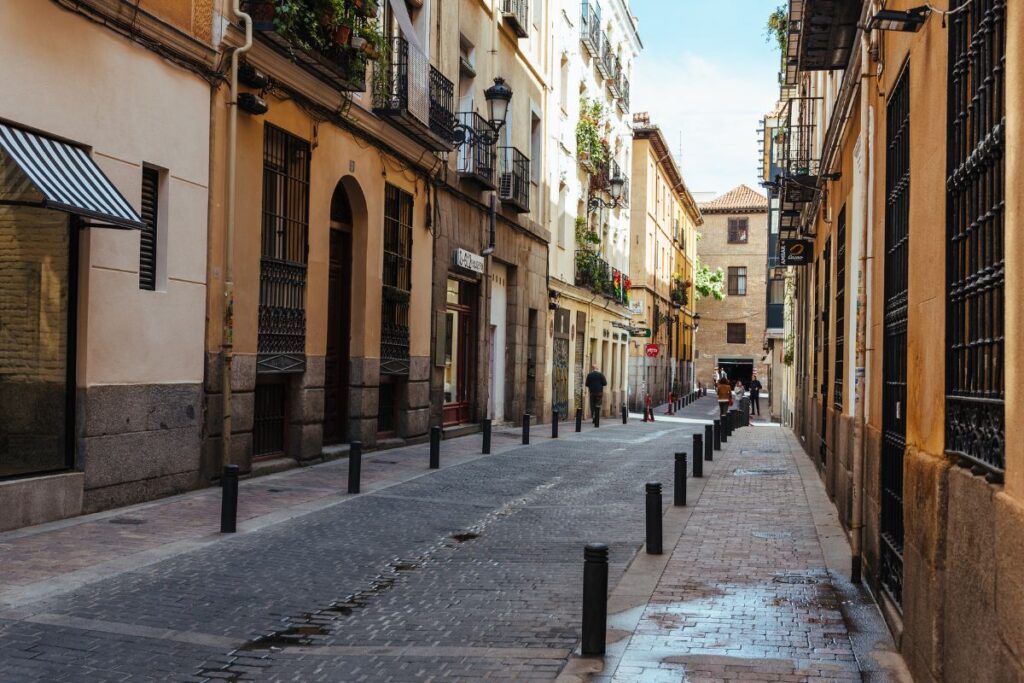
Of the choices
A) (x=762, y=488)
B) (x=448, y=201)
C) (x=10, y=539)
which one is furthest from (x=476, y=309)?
(x=10, y=539)

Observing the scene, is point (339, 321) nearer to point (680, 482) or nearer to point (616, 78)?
point (680, 482)

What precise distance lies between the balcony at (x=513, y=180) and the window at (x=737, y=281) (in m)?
53.5

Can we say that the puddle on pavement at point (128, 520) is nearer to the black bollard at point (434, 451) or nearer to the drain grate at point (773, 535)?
the drain grate at point (773, 535)

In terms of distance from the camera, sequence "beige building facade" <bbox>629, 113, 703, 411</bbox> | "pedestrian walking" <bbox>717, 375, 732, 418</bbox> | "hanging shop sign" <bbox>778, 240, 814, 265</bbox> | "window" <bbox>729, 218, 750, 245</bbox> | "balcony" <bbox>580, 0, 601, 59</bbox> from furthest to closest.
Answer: "window" <bbox>729, 218, 750, 245</bbox> < "beige building facade" <bbox>629, 113, 703, 411</bbox> < "pedestrian walking" <bbox>717, 375, 732, 418</bbox> < "balcony" <bbox>580, 0, 601, 59</bbox> < "hanging shop sign" <bbox>778, 240, 814, 265</bbox>

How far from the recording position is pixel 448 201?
21969 millimetres

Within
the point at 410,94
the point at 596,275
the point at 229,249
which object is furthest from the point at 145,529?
the point at 596,275

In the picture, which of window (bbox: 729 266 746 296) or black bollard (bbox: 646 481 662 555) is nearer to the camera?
black bollard (bbox: 646 481 662 555)

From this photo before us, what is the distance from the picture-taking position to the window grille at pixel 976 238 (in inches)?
165

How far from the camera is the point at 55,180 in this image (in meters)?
9.43

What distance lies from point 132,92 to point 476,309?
45.6ft

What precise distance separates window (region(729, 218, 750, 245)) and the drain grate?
6934cm

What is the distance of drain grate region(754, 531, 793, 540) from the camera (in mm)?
10539

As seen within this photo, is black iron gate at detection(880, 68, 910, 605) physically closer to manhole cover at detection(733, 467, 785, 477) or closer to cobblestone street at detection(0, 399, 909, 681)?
cobblestone street at detection(0, 399, 909, 681)

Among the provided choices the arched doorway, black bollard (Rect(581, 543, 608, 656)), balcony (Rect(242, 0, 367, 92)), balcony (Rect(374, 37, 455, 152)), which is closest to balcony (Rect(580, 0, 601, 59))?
balcony (Rect(374, 37, 455, 152))
